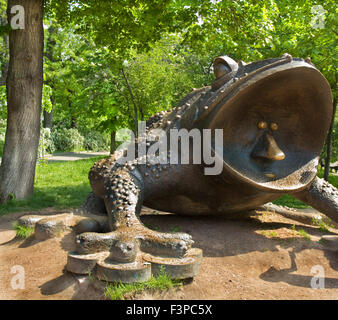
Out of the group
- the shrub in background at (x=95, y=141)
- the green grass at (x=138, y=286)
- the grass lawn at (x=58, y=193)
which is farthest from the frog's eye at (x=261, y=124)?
→ the shrub in background at (x=95, y=141)

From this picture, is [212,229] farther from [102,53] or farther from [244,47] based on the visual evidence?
[102,53]

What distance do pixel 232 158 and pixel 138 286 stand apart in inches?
62.8

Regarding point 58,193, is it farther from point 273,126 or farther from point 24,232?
point 273,126

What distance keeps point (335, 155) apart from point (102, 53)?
42.4 ft

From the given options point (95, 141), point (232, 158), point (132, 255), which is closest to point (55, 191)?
→ point (232, 158)

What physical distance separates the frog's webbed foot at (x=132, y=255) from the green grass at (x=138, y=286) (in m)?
0.04

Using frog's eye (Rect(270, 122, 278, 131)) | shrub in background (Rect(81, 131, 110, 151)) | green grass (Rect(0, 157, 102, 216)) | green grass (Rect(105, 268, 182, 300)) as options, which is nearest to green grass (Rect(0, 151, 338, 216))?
green grass (Rect(0, 157, 102, 216))

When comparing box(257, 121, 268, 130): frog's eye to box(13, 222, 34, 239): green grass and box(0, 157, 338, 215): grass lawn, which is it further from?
box(0, 157, 338, 215): grass lawn

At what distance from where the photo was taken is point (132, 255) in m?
2.69

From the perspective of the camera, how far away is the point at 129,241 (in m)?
2.79

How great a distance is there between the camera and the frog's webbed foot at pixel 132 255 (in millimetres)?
2613

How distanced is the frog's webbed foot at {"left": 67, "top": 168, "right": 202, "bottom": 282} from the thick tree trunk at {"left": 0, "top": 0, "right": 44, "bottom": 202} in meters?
4.57
